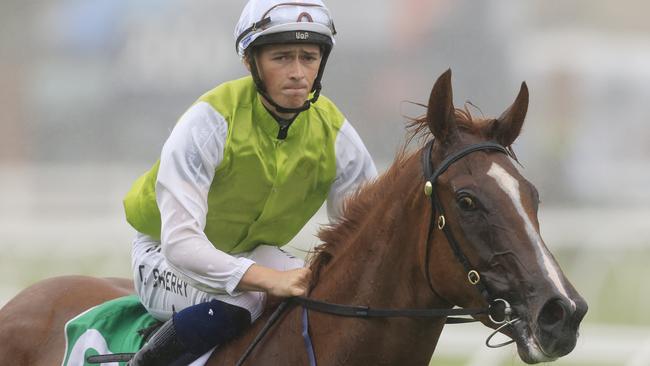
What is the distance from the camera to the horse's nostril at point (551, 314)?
10.5ft

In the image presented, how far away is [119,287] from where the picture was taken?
200 inches

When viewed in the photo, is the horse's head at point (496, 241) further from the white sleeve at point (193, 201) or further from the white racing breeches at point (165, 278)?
the white racing breeches at point (165, 278)

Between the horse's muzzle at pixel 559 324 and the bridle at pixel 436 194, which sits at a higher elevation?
the bridle at pixel 436 194

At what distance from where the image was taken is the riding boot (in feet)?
13.2

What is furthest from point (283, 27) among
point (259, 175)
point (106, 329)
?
point (106, 329)

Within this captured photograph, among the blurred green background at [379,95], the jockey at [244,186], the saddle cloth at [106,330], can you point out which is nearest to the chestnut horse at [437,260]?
the jockey at [244,186]

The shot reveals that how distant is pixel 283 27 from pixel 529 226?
1163mm

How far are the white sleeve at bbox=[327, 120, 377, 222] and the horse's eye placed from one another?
0.96 metres

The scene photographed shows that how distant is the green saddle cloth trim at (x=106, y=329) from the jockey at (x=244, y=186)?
0.14 m

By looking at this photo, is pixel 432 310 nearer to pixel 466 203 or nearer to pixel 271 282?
pixel 466 203

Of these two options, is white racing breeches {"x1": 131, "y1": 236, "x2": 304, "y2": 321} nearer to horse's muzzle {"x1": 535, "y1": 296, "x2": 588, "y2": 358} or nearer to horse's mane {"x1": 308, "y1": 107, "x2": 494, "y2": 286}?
horse's mane {"x1": 308, "y1": 107, "x2": 494, "y2": 286}

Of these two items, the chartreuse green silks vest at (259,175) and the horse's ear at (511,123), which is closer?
the horse's ear at (511,123)

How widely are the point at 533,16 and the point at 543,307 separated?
9.27m

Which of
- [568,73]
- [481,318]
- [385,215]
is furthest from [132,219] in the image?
[568,73]
